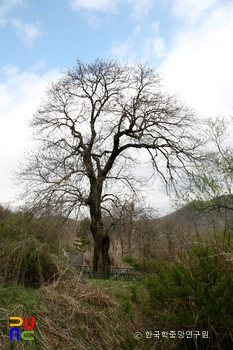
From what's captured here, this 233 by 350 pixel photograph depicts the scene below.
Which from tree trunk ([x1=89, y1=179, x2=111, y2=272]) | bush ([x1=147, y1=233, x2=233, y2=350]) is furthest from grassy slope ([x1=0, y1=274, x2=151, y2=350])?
tree trunk ([x1=89, y1=179, x2=111, y2=272])

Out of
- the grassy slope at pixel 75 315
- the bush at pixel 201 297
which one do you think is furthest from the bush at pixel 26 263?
the bush at pixel 201 297

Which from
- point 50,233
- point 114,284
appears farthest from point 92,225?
point 114,284

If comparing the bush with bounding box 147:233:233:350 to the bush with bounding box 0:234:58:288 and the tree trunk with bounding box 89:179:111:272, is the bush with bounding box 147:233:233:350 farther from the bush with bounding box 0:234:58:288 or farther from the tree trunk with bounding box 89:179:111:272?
the tree trunk with bounding box 89:179:111:272

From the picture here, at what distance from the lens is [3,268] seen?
6152mm

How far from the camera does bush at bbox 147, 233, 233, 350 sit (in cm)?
306

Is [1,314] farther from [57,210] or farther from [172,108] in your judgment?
[172,108]

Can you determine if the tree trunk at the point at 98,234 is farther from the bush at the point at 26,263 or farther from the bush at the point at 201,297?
the bush at the point at 201,297

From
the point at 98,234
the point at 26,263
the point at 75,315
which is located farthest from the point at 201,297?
the point at 98,234

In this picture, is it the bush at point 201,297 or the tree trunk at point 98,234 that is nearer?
the bush at point 201,297

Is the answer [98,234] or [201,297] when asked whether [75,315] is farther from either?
[98,234]

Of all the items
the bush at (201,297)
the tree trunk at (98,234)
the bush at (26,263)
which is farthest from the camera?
the tree trunk at (98,234)

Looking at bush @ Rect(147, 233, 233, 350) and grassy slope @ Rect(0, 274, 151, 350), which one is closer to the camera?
bush @ Rect(147, 233, 233, 350)

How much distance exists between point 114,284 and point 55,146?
9.68m

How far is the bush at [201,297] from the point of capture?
306 centimetres
